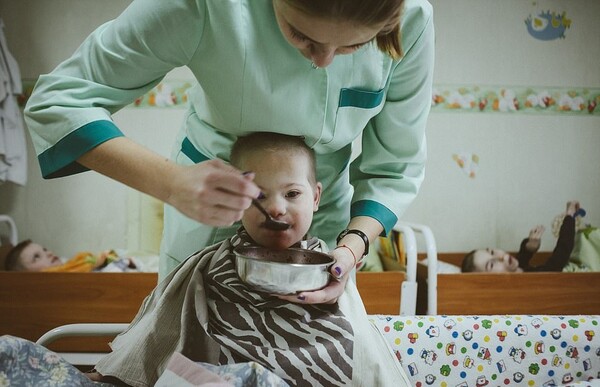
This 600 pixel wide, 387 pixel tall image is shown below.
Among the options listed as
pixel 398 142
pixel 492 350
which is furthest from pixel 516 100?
pixel 398 142

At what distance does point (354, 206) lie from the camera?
135 cm

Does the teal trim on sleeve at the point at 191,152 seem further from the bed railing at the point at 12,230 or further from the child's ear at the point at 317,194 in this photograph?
the bed railing at the point at 12,230

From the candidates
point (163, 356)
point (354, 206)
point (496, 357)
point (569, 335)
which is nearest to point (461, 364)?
point (496, 357)

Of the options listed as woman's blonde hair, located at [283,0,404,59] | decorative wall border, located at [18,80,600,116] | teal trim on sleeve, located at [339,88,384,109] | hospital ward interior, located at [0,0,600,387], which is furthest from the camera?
decorative wall border, located at [18,80,600,116]

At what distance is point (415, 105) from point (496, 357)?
2.83ft

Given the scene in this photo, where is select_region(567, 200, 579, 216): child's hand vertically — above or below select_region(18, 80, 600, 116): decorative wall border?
below

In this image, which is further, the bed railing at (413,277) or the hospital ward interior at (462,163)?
the hospital ward interior at (462,163)

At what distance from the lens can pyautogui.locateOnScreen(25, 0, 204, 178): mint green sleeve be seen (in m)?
0.88

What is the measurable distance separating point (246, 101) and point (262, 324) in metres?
0.49

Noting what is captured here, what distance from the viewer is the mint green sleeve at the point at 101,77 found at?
0.88 m

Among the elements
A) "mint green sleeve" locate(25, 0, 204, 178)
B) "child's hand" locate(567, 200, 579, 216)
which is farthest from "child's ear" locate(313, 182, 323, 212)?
"child's hand" locate(567, 200, 579, 216)

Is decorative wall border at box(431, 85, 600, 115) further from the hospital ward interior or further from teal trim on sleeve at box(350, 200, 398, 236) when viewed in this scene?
teal trim on sleeve at box(350, 200, 398, 236)

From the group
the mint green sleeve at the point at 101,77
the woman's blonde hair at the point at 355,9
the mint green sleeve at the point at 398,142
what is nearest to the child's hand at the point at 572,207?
the mint green sleeve at the point at 398,142

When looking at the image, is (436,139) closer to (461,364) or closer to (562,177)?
(562,177)
